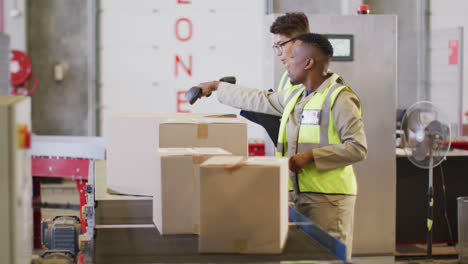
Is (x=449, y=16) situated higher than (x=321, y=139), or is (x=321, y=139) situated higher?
(x=449, y=16)

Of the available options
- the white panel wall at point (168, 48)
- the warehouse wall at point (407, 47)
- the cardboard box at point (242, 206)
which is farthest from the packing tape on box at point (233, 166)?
the warehouse wall at point (407, 47)

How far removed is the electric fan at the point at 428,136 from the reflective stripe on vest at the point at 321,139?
2.02 metres

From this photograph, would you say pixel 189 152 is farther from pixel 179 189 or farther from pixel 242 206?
pixel 242 206

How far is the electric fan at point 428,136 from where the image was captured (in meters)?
4.55

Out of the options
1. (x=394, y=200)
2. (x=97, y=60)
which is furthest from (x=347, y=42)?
(x=97, y=60)

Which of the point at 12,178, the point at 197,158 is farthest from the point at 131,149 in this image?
the point at 12,178

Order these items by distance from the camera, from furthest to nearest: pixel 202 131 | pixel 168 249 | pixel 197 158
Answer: pixel 202 131
pixel 197 158
pixel 168 249

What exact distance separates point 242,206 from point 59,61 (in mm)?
6796

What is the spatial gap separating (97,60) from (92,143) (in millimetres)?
3571

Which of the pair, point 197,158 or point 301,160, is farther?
point 301,160

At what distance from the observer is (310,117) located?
8.96 ft

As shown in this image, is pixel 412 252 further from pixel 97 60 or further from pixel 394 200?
pixel 97 60

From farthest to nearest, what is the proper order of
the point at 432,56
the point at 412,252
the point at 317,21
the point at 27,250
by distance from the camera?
1. the point at 432,56
2. the point at 412,252
3. the point at 317,21
4. the point at 27,250

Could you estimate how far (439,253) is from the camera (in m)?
5.09
